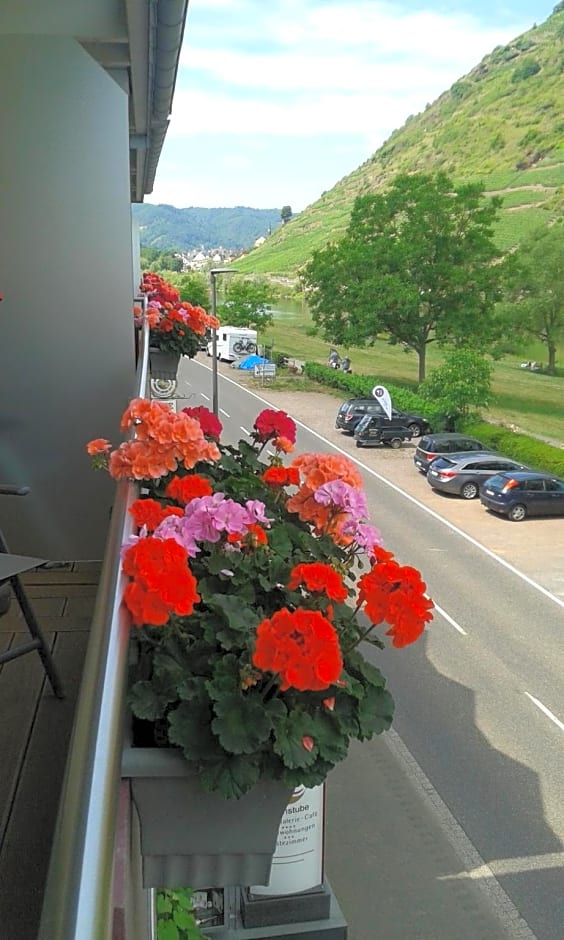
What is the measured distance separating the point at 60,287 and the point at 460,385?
24809mm

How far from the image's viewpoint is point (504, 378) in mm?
45750

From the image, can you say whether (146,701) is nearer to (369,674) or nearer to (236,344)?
(369,674)

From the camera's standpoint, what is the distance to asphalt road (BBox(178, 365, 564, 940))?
25.6ft

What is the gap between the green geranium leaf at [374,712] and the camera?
1487mm

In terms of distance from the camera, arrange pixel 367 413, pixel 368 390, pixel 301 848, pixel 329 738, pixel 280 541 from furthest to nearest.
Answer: pixel 368 390 < pixel 367 413 < pixel 301 848 < pixel 280 541 < pixel 329 738

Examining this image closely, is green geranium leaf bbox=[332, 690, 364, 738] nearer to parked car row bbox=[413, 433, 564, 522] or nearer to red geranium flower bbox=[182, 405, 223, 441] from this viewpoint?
red geranium flower bbox=[182, 405, 223, 441]

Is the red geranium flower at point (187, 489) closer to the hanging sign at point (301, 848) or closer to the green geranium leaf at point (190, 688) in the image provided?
the green geranium leaf at point (190, 688)

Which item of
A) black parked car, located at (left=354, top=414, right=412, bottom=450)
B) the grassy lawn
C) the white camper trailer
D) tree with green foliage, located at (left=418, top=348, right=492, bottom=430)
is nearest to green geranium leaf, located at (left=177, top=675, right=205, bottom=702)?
black parked car, located at (left=354, top=414, right=412, bottom=450)

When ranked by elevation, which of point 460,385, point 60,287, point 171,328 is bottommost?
point 460,385

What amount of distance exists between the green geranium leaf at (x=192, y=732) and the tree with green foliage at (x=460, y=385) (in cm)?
2718

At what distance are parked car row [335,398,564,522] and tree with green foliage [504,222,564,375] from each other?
14.9 meters

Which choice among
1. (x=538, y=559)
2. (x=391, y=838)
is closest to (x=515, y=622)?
(x=538, y=559)

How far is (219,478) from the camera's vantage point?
2.49m

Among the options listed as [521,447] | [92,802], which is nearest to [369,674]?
[92,802]
